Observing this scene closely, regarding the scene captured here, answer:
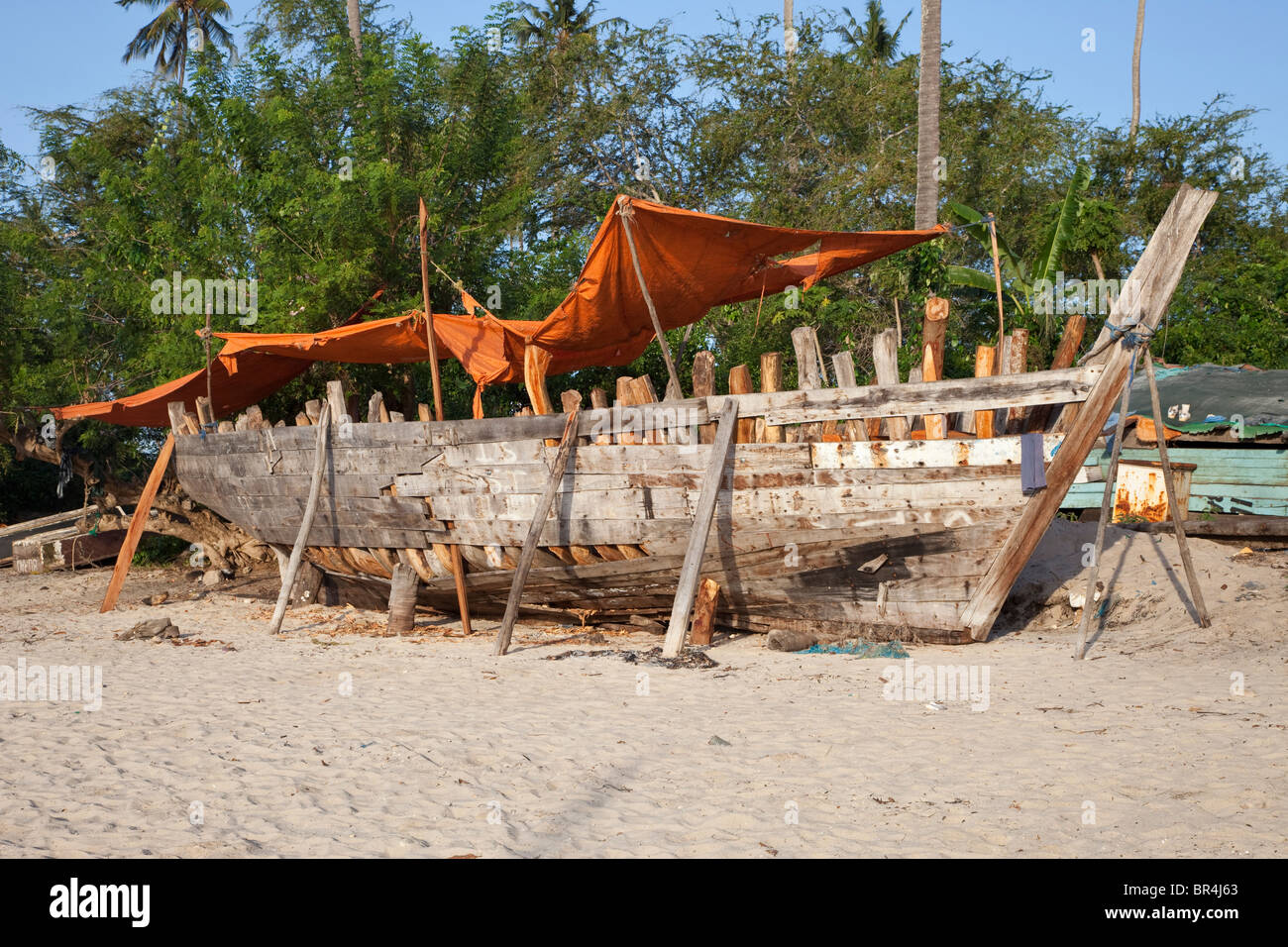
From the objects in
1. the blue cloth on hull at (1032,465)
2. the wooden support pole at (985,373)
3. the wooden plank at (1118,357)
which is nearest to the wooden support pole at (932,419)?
the wooden support pole at (985,373)

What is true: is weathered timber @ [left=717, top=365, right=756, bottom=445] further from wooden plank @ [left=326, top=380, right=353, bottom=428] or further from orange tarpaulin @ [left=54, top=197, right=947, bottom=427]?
wooden plank @ [left=326, top=380, right=353, bottom=428]

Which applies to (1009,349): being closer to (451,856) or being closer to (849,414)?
(849,414)

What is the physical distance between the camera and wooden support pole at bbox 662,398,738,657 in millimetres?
7199

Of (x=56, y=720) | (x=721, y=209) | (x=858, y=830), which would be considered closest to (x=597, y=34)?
(x=721, y=209)

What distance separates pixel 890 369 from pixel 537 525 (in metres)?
2.97

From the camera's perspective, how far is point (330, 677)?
286 inches

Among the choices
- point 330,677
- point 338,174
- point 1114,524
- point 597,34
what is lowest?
point 330,677

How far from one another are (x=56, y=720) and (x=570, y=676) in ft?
10.5

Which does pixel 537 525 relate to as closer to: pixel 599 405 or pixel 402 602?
pixel 599 405

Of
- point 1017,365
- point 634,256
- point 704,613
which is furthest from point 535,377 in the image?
point 1017,365

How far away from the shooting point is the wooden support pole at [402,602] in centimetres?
941

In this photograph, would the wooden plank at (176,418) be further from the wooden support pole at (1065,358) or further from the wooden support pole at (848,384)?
the wooden support pole at (1065,358)

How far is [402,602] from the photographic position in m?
9.41

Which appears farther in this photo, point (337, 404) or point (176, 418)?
point (176, 418)
